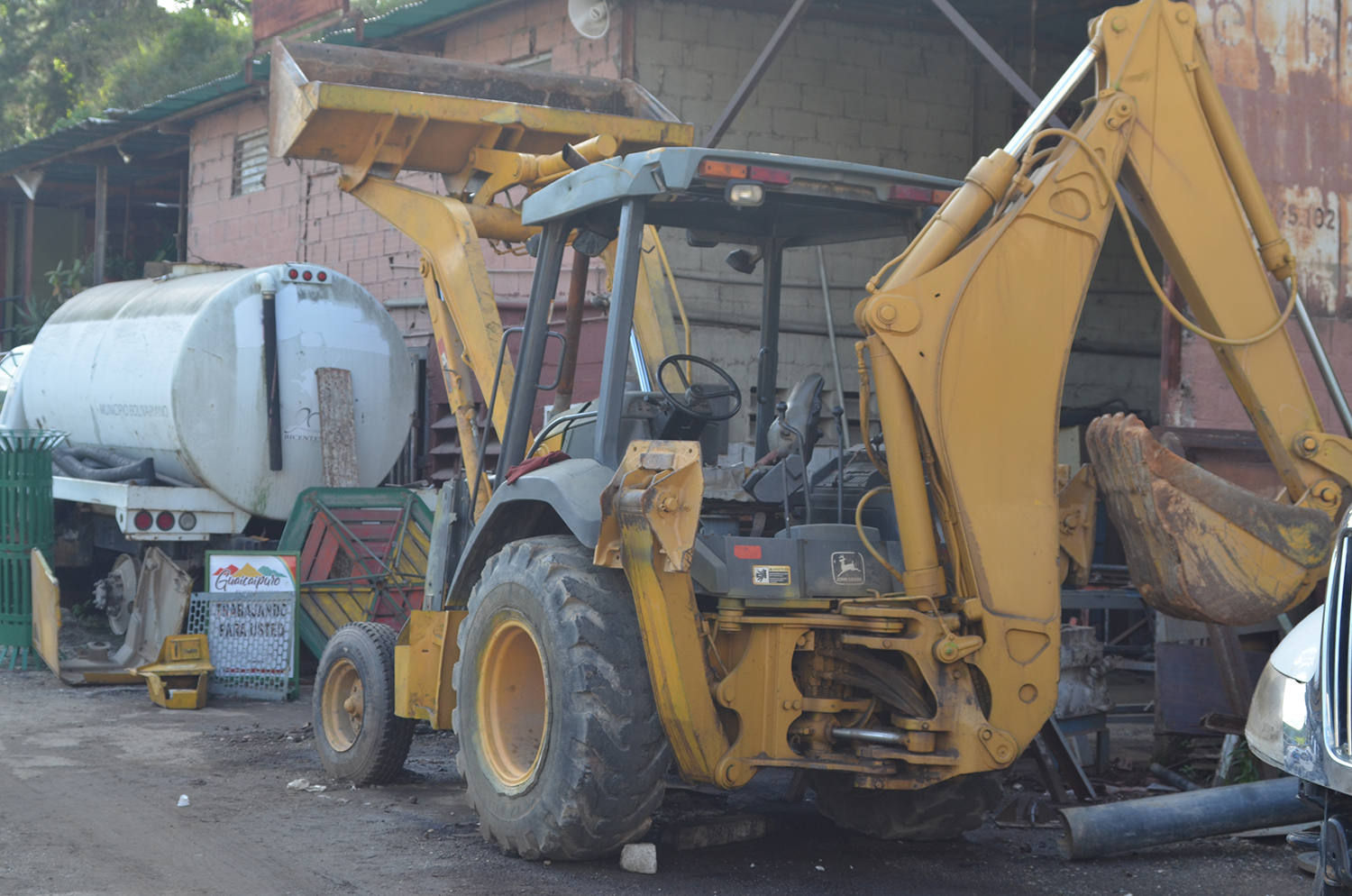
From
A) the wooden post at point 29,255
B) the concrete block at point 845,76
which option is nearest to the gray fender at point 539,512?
the concrete block at point 845,76

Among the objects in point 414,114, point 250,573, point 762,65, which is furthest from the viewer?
point 762,65

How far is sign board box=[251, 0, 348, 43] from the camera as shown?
16.5 metres

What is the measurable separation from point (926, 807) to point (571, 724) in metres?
1.58

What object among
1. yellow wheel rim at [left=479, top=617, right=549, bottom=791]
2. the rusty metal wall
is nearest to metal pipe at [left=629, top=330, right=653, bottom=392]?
yellow wheel rim at [left=479, top=617, right=549, bottom=791]

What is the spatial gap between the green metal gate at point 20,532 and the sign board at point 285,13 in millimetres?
7455

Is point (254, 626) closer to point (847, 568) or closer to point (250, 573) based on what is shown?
point (250, 573)

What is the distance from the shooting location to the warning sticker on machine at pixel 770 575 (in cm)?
481

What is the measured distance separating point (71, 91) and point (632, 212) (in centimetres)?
3293

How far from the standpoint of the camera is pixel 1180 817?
525cm

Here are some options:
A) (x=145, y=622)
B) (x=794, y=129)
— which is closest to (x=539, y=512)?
(x=145, y=622)

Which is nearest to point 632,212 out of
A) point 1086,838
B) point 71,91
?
point 1086,838

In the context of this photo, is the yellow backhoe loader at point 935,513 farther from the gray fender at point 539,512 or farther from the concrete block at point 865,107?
the concrete block at point 865,107

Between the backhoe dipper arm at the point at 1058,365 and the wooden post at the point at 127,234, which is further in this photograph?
the wooden post at the point at 127,234

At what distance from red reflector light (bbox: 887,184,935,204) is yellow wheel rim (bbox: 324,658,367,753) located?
361 cm
